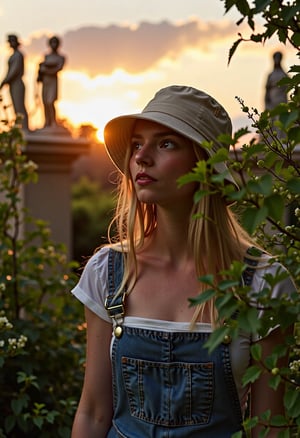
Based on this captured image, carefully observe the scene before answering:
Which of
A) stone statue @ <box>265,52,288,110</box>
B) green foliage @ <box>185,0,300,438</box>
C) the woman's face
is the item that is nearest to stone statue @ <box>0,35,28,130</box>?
stone statue @ <box>265,52,288,110</box>

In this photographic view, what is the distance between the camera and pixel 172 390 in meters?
2.06

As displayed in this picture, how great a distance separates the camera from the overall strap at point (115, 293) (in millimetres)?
2168

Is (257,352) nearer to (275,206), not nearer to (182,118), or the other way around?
(275,206)

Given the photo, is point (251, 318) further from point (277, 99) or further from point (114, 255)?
point (277, 99)

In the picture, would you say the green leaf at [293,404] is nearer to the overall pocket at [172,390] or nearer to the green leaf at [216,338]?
the green leaf at [216,338]

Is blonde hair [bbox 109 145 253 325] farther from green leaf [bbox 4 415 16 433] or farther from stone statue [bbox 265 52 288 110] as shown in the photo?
stone statue [bbox 265 52 288 110]

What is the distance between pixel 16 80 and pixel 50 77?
1.25 feet

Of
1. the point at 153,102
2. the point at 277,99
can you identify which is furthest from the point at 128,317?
the point at 277,99

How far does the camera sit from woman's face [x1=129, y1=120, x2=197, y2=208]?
2.10m

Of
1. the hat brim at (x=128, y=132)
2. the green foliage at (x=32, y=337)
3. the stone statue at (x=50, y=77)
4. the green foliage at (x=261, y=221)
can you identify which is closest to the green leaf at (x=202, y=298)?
the green foliage at (x=261, y=221)

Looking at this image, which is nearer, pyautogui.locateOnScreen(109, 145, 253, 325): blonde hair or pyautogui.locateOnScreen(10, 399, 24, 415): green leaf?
pyautogui.locateOnScreen(109, 145, 253, 325): blonde hair

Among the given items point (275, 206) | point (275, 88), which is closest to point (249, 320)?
point (275, 206)

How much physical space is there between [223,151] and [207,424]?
84 centimetres

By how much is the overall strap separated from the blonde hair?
17 mm
